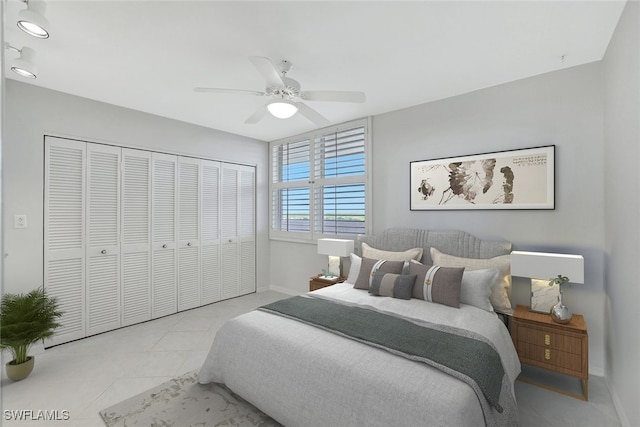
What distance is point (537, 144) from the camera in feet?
9.16

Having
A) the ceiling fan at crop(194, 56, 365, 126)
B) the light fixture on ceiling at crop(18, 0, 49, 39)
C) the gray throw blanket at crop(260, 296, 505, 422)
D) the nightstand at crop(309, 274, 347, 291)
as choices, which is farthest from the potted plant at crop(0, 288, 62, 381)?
the nightstand at crop(309, 274, 347, 291)

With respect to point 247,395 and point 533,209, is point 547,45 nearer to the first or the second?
point 533,209

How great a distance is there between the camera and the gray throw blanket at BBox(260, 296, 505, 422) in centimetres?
166

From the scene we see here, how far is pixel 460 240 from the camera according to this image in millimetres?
3096

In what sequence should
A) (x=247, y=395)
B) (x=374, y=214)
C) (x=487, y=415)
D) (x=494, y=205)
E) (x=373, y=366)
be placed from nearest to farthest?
(x=487, y=415) → (x=373, y=366) → (x=247, y=395) → (x=494, y=205) → (x=374, y=214)

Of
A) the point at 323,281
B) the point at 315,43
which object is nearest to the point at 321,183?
the point at 323,281

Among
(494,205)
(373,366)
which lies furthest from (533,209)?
(373,366)

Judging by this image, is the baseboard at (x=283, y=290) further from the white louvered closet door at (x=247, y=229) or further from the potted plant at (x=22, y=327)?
the potted plant at (x=22, y=327)

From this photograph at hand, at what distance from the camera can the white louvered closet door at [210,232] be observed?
171 inches

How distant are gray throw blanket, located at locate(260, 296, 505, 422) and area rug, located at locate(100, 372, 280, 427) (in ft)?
2.25

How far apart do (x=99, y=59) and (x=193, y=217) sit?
2.16 meters

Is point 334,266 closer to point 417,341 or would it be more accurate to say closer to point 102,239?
point 417,341

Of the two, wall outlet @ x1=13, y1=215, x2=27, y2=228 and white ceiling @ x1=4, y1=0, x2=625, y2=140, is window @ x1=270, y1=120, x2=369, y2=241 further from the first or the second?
wall outlet @ x1=13, y1=215, x2=27, y2=228

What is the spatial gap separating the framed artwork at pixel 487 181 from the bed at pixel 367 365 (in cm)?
46
